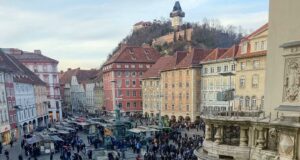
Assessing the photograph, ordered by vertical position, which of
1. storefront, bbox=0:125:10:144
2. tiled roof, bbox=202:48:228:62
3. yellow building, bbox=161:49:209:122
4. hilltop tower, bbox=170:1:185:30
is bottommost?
storefront, bbox=0:125:10:144

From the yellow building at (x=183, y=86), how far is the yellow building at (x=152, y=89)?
2574mm

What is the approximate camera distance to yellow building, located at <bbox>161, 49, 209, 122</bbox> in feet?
160

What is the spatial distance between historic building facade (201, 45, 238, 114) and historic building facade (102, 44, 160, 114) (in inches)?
863

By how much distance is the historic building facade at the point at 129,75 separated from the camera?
6488cm

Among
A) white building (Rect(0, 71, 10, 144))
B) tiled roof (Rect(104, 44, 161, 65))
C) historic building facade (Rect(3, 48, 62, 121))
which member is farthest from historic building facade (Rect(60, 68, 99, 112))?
white building (Rect(0, 71, 10, 144))

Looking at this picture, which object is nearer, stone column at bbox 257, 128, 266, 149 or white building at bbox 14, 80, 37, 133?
stone column at bbox 257, 128, 266, 149

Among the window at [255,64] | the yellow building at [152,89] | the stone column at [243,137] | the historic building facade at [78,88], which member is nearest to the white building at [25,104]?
the yellow building at [152,89]

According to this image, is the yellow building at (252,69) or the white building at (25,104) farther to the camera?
the white building at (25,104)

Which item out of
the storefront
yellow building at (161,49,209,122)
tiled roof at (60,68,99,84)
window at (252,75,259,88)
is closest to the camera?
the storefront

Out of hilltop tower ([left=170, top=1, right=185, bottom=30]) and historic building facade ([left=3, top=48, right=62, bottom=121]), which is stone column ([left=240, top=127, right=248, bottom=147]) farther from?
hilltop tower ([left=170, top=1, right=185, bottom=30])

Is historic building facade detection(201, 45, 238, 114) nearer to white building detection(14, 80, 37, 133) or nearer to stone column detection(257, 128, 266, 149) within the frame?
white building detection(14, 80, 37, 133)

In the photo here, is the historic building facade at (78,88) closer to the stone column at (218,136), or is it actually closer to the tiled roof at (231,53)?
the tiled roof at (231,53)

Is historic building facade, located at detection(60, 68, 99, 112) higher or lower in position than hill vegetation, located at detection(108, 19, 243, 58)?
lower

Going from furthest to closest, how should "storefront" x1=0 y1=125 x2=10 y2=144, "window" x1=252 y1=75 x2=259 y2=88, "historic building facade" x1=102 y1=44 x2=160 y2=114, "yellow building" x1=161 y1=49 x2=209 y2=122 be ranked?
"historic building facade" x1=102 y1=44 x2=160 y2=114
"yellow building" x1=161 y1=49 x2=209 y2=122
"window" x1=252 y1=75 x2=259 y2=88
"storefront" x1=0 y1=125 x2=10 y2=144
